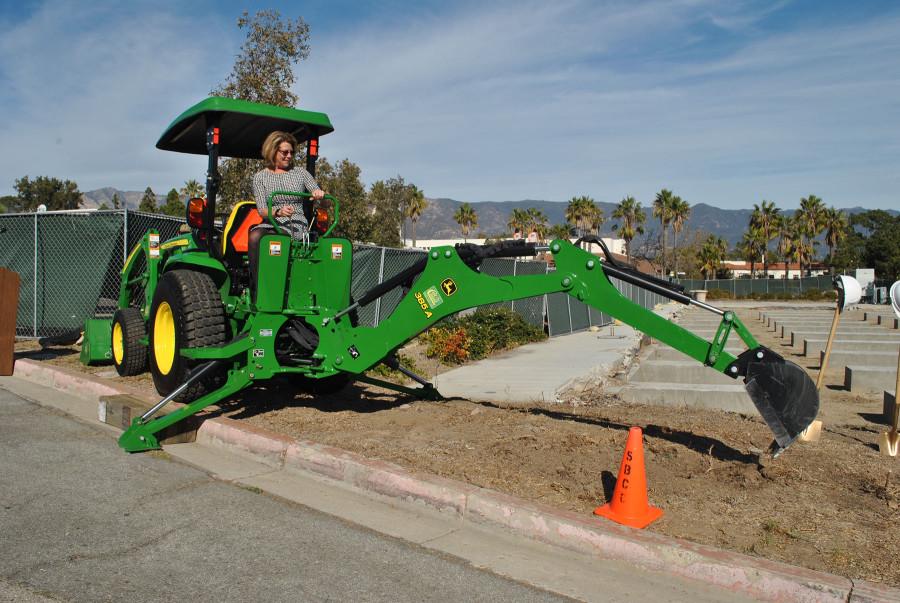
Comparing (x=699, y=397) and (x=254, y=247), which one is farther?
(x=699, y=397)

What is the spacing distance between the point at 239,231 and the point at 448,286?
2.18m

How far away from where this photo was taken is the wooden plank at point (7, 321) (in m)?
9.27

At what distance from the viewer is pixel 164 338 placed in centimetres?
718

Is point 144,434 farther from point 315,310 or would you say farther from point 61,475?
point 315,310

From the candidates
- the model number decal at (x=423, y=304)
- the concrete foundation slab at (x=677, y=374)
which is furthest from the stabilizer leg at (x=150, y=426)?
the concrete foundation slab at (x=677, y=374)

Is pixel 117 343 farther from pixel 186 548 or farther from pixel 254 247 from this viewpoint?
pixel 186 548

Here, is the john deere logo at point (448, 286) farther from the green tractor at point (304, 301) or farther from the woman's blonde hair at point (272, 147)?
the woman's blonde hair at point (272, 147)

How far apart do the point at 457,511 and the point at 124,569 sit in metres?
1.92

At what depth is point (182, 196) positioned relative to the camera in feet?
184

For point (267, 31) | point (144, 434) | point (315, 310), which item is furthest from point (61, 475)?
point (267, 31)

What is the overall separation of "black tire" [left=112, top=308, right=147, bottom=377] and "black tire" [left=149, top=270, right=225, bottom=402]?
4.94ft

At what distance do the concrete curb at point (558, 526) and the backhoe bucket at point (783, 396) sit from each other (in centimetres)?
136

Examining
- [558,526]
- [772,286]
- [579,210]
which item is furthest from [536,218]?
[558,526]

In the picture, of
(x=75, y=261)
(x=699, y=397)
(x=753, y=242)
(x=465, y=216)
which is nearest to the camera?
(x=699, y=397)
